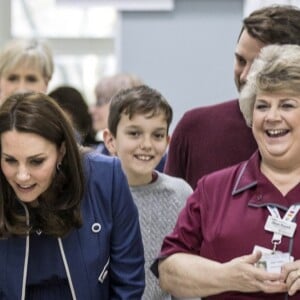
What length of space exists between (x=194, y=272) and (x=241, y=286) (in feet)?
0.43

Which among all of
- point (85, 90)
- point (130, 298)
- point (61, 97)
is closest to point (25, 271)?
point (130, 298)

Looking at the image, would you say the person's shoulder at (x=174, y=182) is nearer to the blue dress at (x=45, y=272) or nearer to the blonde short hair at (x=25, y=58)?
the blue dress at (x=45, y=272)

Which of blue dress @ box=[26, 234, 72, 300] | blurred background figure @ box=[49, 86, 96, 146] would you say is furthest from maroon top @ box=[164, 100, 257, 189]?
blurred background figure @ box=[49, 86, 96, 146]

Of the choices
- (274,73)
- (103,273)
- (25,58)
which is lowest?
(103,273)

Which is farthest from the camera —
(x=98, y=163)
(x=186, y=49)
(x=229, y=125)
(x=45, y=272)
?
(x=186, y=49)

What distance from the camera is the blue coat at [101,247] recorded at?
185cm

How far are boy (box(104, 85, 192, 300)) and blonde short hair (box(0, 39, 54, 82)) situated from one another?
841mm

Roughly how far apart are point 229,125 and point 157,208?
1.20 ft

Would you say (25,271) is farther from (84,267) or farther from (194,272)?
(194,272)

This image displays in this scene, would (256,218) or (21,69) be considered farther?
(21,69)

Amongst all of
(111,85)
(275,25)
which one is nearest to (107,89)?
(111,85)

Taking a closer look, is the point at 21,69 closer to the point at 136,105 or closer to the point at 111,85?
the point at 111,85

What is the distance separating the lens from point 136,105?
2385mm

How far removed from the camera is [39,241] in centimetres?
187
